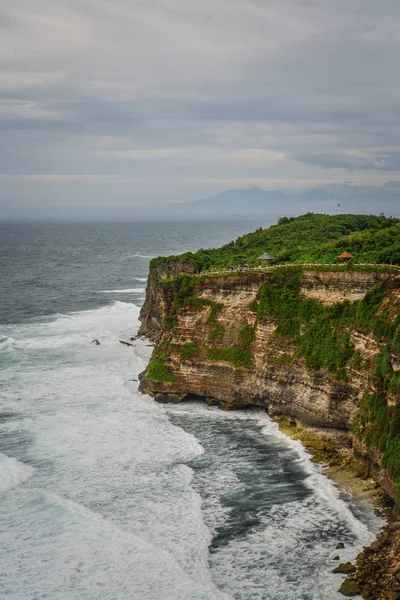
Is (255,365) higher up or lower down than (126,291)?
lower down

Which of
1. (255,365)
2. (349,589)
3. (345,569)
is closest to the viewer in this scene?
(349,589)

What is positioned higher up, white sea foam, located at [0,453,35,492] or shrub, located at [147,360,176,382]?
shrub, located at [147,360,176,382]

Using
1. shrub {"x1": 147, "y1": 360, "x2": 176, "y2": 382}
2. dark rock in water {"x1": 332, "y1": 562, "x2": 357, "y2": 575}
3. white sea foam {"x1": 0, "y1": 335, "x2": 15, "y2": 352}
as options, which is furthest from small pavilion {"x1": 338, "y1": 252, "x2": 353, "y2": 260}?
white sea foam {"x1": 0, "y1": 335, "x2": 15, "y2": 352}

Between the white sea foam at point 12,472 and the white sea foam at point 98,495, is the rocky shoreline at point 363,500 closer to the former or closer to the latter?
the white sea foam at point 98,495

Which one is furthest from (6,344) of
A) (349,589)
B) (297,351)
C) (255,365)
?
(349,589)

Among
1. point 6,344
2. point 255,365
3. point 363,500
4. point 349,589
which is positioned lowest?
point 349,589

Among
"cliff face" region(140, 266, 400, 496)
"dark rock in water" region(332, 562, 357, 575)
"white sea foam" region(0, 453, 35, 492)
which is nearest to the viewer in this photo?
"dark rock in water" region(332, 562, 357, 575)

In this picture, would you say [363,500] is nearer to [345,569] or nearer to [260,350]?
[345,569]

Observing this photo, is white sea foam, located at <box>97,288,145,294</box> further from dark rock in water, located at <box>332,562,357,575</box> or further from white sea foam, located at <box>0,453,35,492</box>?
dark rock in water, located at <box>332,562,357,575</box>
